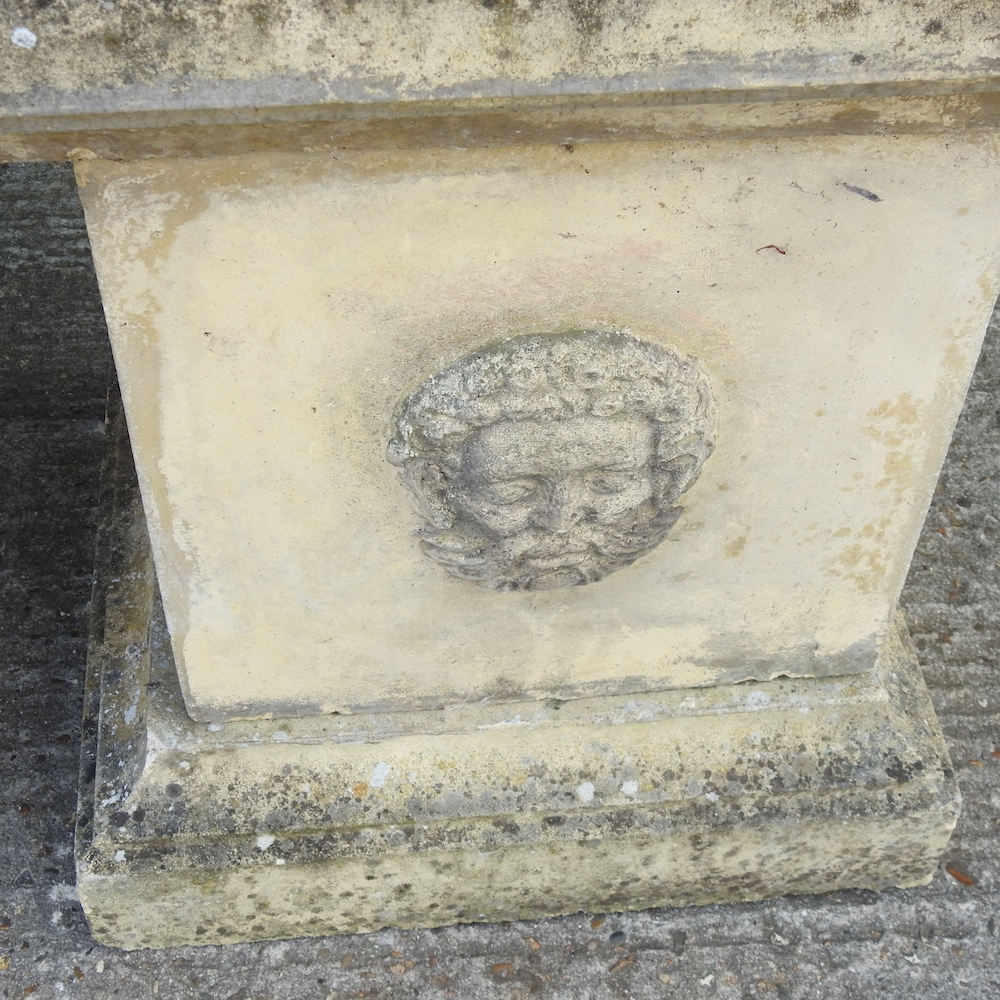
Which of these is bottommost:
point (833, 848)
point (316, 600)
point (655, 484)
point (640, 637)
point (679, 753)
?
point (833, 848)

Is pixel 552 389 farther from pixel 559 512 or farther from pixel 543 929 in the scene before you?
pixel 543 929

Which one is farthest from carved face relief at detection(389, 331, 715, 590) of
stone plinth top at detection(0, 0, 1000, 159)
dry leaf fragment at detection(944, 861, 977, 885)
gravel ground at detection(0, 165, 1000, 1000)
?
dry leaf fragment at detection(944, 861, 977, 885)

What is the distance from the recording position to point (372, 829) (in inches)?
67.4

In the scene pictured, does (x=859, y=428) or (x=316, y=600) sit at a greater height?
(x=859, y=428)

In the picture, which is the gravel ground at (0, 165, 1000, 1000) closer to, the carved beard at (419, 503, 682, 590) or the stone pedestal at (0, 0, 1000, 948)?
the stone pedestal at (0, 0, 1000, 948)

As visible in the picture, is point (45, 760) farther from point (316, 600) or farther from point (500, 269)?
point (500, 269)

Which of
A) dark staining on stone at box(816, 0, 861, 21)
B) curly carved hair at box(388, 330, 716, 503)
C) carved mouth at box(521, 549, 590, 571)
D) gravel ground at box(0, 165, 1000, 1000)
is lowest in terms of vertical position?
gravel ground at box(0, 165, 1000, 1000)

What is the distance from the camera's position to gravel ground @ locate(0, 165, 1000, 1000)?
5.83 feet

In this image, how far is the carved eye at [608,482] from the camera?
1.34 meters

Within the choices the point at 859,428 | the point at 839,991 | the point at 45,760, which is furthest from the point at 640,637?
the point at 45,760

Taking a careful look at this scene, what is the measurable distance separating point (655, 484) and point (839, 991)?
953mm

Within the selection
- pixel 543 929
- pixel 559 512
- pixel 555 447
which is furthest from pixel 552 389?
pixel 543 929

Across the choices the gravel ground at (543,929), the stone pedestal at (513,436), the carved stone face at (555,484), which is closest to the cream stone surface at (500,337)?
the stone pedestal at (513,436)

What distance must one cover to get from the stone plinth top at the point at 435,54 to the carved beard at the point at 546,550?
0.57 m
